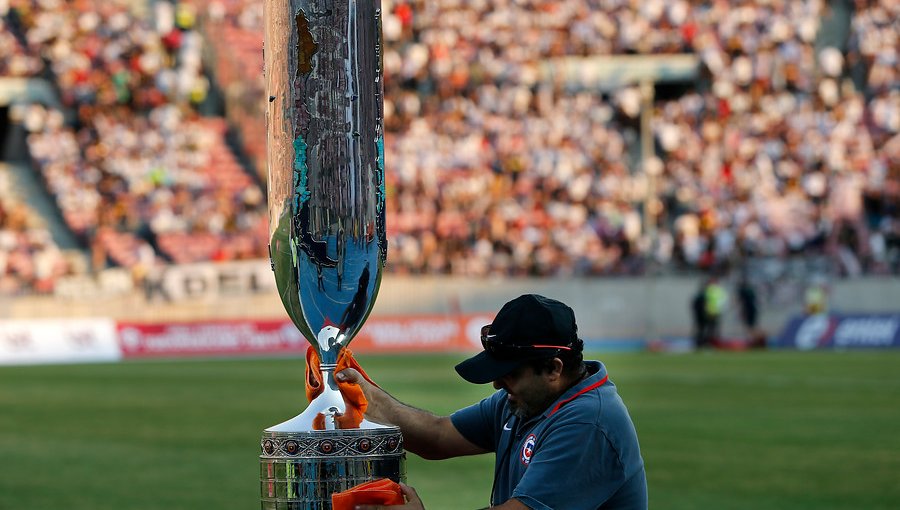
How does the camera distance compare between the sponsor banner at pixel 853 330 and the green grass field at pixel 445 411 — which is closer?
the green grass field at pixel 445 411

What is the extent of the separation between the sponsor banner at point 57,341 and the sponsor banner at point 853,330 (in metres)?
13.1

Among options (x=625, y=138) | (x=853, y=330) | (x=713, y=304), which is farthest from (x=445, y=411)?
(x=625, y=138)

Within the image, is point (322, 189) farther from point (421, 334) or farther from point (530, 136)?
point (530, 136)

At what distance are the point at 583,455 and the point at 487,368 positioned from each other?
306 millimetres

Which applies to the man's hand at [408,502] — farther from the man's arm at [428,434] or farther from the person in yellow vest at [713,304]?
the person in yellow vest at [713,304]

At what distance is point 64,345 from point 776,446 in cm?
1921

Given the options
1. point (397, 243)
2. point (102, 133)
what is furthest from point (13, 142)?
point (397, 243)

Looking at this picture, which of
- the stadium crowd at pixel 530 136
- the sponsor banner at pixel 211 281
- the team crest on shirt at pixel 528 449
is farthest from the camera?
the stadium crowd at pixel 530 136

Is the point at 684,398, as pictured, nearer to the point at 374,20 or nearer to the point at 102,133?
the point at 374,20

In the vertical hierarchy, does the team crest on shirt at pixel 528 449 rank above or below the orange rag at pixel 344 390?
below

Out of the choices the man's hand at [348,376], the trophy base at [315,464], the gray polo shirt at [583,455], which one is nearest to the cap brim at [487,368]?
the gray polo shirt at [583,455]

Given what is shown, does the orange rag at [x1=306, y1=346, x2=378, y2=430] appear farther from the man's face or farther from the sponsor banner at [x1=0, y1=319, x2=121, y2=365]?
the sponsor banner at [x1=0, y1=319, x2=121, y2=365]

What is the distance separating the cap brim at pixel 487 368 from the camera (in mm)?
3688

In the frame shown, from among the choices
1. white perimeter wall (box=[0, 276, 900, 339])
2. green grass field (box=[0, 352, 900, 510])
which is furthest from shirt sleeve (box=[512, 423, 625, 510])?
white perimeter wall (box=[0, 276, 900, 339])
